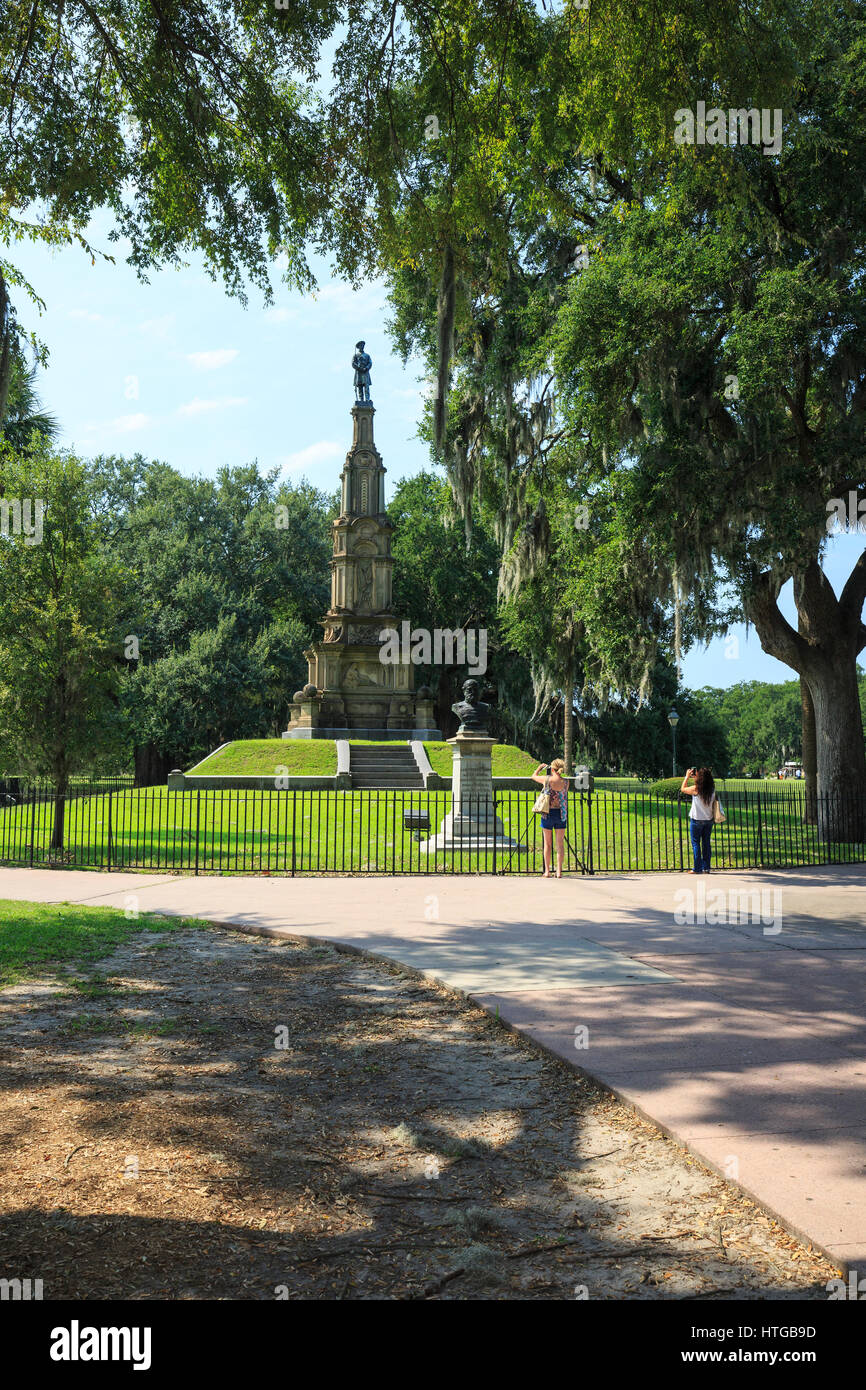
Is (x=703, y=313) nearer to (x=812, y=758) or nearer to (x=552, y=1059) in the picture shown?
(x=812, y=758)

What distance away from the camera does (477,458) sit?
21.3 metres

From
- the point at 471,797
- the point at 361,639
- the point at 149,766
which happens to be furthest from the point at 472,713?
the point at 149,766

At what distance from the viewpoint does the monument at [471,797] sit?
16406mm

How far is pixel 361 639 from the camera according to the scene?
114 ft

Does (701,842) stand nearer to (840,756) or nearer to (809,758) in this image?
(840,756)

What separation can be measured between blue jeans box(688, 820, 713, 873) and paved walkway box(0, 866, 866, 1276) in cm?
44

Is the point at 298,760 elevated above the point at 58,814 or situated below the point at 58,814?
above

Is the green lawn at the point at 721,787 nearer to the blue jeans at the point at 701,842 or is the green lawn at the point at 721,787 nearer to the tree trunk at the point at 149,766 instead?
the blue jeans at the point at 701,842

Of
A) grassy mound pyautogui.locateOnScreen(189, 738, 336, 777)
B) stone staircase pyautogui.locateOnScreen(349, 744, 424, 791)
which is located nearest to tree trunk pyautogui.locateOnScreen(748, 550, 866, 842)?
stone staircase pyautogui.locateOnScreen(349, 744, 424, 791)

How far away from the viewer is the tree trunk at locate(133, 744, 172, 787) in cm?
4419

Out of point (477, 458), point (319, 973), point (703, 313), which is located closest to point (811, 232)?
point (703, 313)

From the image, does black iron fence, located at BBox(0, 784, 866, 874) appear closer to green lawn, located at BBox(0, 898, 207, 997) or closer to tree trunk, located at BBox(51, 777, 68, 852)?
tree trunk, located at BBox(51, 777, 68, 852)

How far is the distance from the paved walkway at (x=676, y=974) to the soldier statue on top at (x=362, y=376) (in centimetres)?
2655

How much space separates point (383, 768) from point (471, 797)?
1047cm
